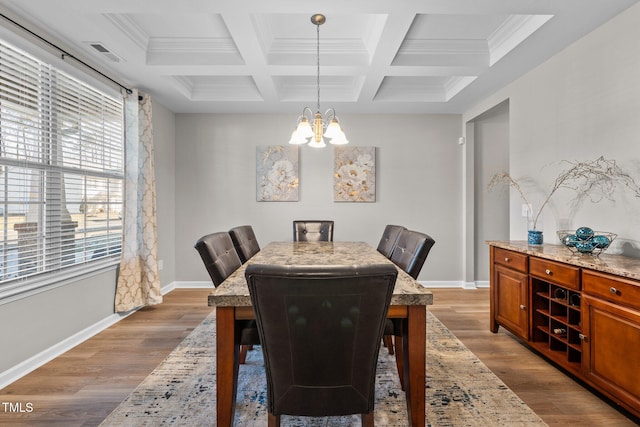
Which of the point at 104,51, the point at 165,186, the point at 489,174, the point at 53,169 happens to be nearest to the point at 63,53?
the point at 104,51

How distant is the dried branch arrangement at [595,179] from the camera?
2137 mm

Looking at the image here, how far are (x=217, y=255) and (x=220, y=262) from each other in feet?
0.14

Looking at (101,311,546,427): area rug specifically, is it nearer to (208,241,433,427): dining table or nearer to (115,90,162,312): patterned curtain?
(208,241,433,427): dining table

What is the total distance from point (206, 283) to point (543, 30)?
4410 mm

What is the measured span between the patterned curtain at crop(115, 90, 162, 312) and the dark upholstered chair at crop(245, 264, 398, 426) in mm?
2610

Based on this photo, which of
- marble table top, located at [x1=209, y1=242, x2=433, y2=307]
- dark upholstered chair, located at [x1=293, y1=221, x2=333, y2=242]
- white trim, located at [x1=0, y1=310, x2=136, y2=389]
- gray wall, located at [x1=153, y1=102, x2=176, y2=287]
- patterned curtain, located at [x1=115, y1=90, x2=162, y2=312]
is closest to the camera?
marble table top, located at [x1=209, y1=242, x2=433, y2=307]

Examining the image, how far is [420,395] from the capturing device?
1421 millimetres

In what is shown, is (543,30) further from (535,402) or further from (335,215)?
(335,215)

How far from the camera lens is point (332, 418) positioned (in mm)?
1670

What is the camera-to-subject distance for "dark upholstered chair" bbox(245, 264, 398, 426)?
0.99m

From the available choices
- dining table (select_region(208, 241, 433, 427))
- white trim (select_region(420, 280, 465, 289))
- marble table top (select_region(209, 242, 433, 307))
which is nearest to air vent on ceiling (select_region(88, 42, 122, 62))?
marble table top (select_region(209, 242, 433, 307))

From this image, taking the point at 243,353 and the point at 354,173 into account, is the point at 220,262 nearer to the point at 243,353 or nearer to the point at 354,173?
the point at 243,353

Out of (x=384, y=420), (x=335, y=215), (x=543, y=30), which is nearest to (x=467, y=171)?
(x=335, y=215)

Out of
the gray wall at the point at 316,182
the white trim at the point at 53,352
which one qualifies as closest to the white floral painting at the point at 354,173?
Result: the gray wall at the point at 316,182
